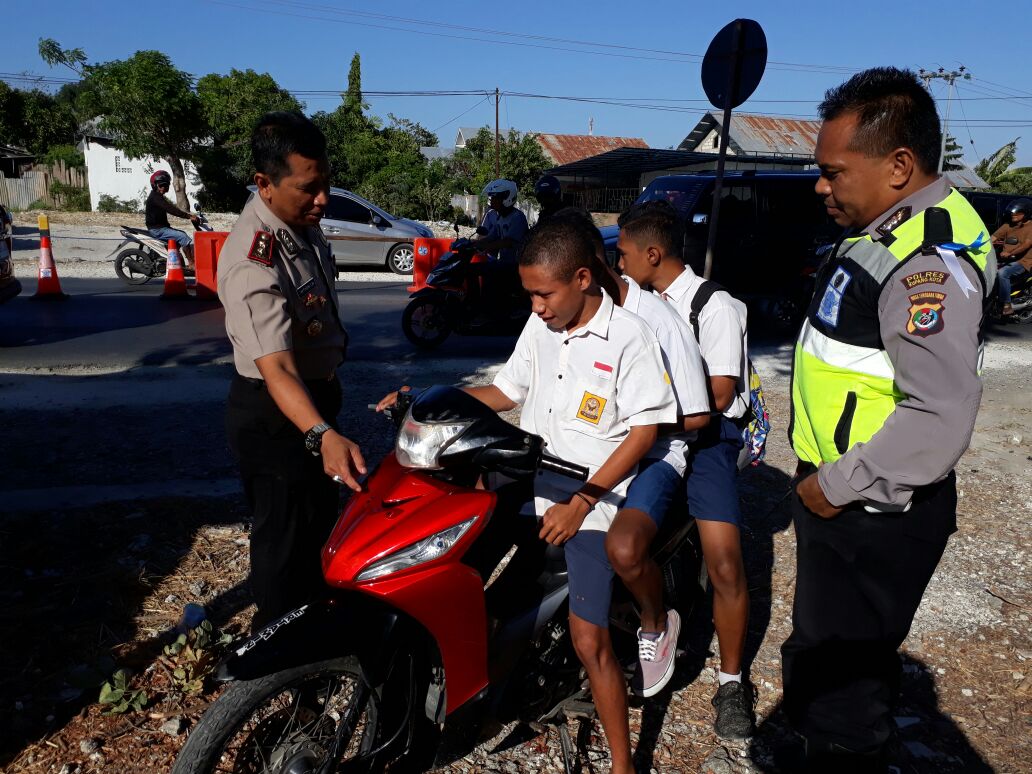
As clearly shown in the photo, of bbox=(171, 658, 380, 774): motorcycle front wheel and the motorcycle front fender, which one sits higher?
the motorcycle front fender

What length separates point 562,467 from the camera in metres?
2.37

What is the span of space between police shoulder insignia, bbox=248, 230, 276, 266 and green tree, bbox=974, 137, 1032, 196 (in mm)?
43235

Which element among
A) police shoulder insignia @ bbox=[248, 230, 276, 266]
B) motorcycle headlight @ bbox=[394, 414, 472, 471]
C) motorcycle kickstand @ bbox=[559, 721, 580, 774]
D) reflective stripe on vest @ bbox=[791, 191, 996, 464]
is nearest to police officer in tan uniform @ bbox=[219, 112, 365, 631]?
police shoulder insignia @ bbox=[248, 230, 276, 266]

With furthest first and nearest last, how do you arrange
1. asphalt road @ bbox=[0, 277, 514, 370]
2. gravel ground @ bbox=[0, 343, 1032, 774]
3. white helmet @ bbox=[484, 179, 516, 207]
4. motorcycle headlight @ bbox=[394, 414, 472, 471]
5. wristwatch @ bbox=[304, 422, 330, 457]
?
1. white helmet @ bbox=[484, 179, 516, 207]
2. asphalt road @ bbox=[0, 277, 514, 370]
3. gravel ground @ bbox=[0, 343, 1032, 774]
4. wristwatch @ bbox=[304, 422, 330, 457]
5. motorcycle headlight @ bbox=[394, 414, 472, 471]

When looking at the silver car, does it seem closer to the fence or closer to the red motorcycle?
the red motorcycle

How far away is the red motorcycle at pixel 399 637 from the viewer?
6.65 ft

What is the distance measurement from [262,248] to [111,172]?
39.3 meters

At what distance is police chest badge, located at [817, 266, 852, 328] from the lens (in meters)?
2.04

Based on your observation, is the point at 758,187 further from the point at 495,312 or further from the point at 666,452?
the point at 666,452

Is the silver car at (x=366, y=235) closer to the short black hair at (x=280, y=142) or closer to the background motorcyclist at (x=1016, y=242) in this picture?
the background motorcyclist at (x=1016, y=242)

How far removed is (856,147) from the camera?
6.65 ft

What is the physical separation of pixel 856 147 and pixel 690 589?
1.85 metres

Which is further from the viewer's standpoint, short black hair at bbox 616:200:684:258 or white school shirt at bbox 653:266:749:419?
short black hair at bbox 616:200:684:258

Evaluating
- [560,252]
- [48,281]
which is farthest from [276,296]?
[48,281]
